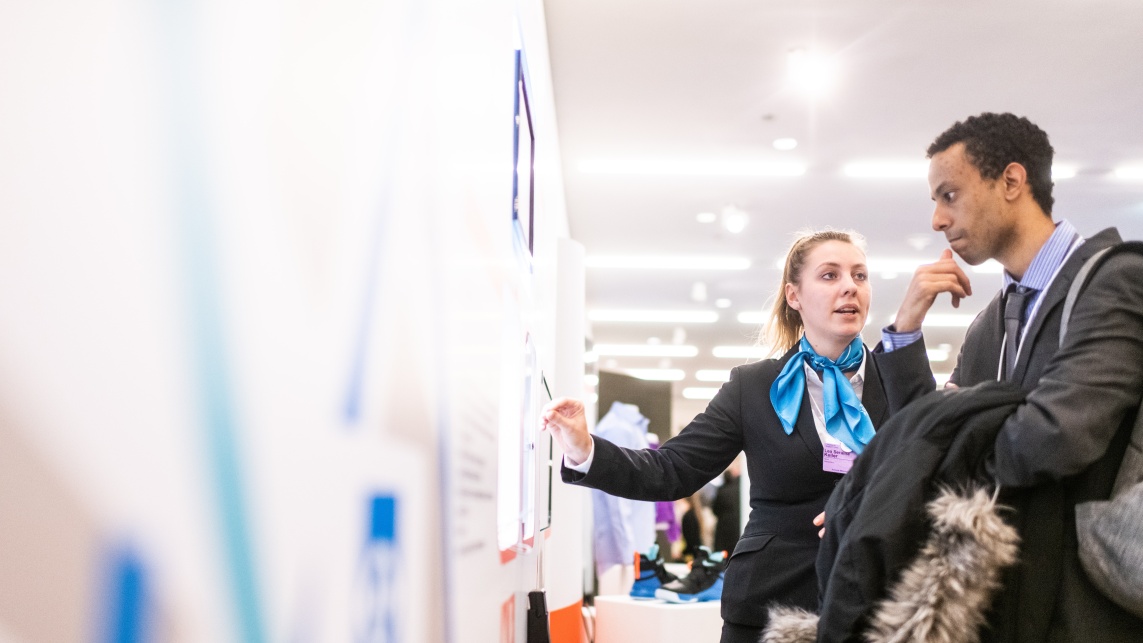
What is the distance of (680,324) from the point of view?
12.3 m

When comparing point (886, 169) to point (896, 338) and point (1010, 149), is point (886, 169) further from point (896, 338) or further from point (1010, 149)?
point (1010, 149)

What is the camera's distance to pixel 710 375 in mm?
17266

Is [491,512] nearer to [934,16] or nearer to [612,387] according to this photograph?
[934,16]

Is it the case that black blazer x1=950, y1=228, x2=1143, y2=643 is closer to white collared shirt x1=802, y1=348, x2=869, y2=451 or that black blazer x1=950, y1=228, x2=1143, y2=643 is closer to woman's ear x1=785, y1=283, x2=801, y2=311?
white collared shirt x1=802, y1=348, x2=869, y2=451

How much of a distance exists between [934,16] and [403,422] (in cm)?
394

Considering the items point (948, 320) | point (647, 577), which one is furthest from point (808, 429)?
point (948, 320)

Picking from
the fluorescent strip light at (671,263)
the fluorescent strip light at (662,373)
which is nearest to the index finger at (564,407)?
the fluorescent strip light at (671,263)

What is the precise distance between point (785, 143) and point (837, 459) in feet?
14.1

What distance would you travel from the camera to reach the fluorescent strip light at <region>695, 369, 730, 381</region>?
1678 centimetres

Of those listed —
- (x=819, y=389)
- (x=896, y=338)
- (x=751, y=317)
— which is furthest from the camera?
(x=751, y=317)

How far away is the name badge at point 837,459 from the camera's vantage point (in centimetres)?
179

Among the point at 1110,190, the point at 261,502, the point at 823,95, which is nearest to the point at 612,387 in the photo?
the point at 823,95

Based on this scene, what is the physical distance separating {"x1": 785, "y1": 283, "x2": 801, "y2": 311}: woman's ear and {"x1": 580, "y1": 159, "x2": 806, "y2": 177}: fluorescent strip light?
157 inches

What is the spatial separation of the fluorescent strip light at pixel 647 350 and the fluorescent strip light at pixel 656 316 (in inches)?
85.7
